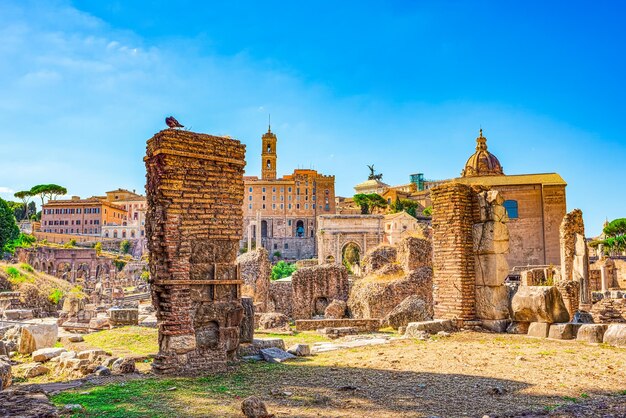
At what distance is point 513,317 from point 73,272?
6221 centimetres

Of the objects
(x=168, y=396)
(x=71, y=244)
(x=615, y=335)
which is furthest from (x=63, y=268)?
(x=615, y=335)

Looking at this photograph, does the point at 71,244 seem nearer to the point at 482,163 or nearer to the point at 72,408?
the point at 482,163

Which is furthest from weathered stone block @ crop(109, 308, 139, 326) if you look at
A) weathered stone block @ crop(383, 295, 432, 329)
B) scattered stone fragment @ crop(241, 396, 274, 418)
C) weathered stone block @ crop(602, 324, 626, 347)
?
weathered stone block @ crop(602, 324, 626, 347)

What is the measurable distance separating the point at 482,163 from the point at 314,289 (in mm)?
34824

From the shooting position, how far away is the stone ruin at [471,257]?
12.4 meters

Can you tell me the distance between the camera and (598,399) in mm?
6090

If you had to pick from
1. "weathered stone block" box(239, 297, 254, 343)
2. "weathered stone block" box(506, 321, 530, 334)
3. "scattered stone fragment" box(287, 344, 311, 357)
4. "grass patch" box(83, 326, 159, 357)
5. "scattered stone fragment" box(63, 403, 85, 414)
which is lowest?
"grass patch" box(83, 326, 159, 357)

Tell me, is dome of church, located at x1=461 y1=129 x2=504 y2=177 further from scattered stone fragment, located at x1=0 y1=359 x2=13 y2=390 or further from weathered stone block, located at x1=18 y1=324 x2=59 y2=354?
scattered stone fragment, located at x1=0 y1=359 x2=13 y2=390

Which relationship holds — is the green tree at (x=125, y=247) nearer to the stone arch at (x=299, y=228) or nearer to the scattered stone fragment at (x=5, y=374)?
the stone arch at (x=299, y=228)

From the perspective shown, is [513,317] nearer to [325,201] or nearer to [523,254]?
[523,254]

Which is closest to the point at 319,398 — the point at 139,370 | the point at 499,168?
the point at 139,370

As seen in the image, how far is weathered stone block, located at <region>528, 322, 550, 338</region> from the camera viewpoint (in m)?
11.3

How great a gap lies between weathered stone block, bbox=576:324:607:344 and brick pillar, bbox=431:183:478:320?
2.57m

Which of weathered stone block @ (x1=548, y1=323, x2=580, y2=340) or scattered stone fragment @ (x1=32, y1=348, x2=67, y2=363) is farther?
weathered stone block @ (x1=548, y1=323, x2=580, y2=340)
